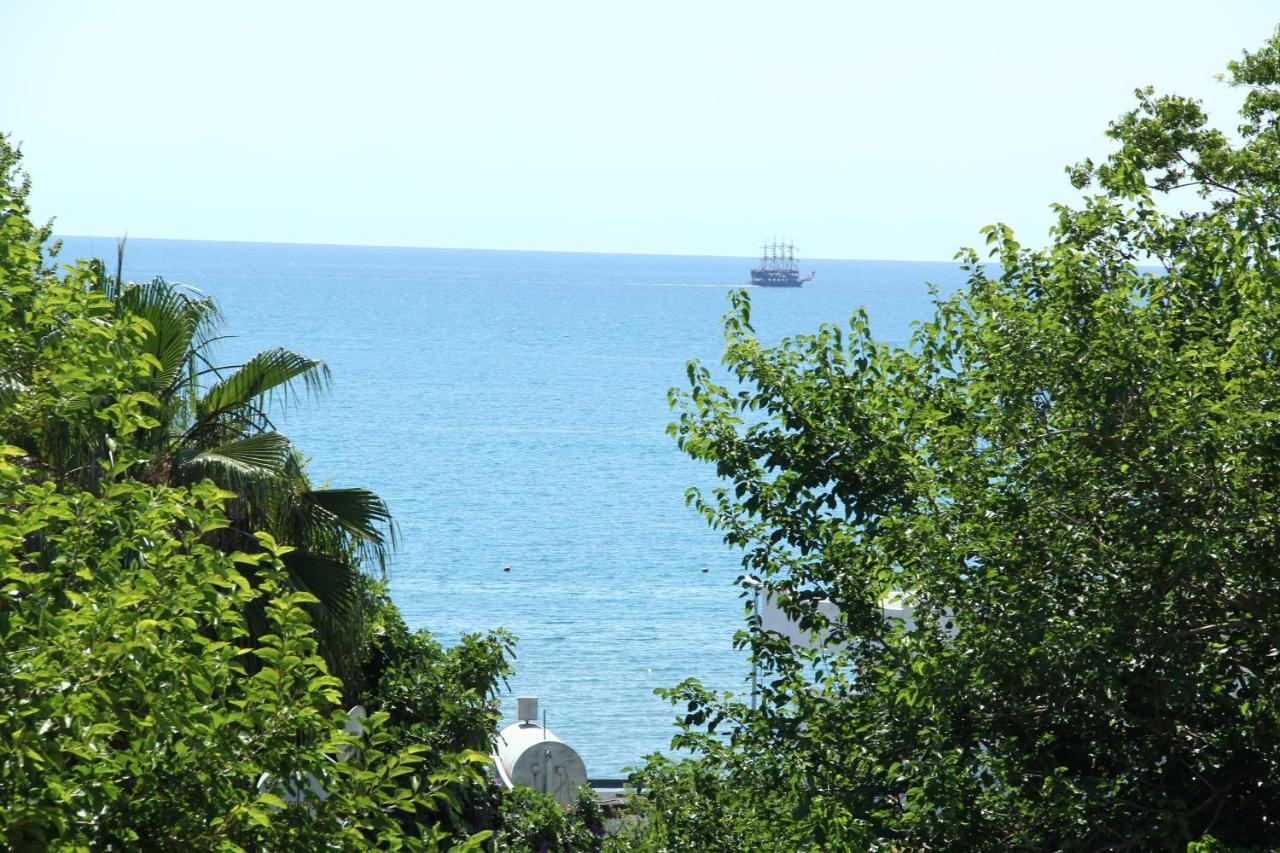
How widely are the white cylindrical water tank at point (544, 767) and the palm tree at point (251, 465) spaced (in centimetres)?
976

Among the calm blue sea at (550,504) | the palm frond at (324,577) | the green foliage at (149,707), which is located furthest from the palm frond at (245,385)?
the calm blue sea at (550,504)

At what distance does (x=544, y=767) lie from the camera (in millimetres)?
20469

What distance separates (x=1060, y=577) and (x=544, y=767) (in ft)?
48.5

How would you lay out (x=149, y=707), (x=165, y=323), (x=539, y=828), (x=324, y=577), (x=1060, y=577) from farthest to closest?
(x=539, y=828) < (x=165, y=323) < (x=324, y=577) < (x=1060, y=577) < (x=149, y=707)

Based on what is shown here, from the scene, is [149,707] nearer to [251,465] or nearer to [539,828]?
[251,465]

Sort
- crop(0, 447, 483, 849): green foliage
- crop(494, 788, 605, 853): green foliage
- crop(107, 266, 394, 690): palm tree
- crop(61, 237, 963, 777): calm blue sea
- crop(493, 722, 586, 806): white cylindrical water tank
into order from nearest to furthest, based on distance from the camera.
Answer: crop(0, 447, 483, 849): green foliage
crop(107, 266, 394, 690): palm tree
crop(494, 788, 605, 853): green foliage
crop(493, 722, 586, 806): white cylindrical water tank
crop(61, 237, 963, 777): calm blue sea

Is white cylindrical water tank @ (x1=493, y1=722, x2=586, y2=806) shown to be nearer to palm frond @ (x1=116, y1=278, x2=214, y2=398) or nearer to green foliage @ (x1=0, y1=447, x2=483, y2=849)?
palm frond @ (x1=116, y1=278, x2=214, y2=398)

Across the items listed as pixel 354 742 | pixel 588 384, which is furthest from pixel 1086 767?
pixel 588 384

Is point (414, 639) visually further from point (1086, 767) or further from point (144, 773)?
point (144, 773)

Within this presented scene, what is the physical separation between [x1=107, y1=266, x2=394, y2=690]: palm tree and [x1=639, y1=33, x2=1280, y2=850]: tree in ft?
10.1

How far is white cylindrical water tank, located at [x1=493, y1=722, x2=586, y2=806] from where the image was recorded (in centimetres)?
2033

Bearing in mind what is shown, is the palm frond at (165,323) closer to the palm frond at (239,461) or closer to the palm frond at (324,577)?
the palm frond at (239,461)

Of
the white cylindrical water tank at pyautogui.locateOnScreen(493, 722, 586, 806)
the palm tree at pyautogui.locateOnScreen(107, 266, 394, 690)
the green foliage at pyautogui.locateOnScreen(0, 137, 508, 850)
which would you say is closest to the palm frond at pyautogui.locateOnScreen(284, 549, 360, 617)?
the palm tree at pyautogui.locateOnScreen(107, 266, 394, 690)

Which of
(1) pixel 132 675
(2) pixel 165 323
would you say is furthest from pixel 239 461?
(1) pixel 132 675
